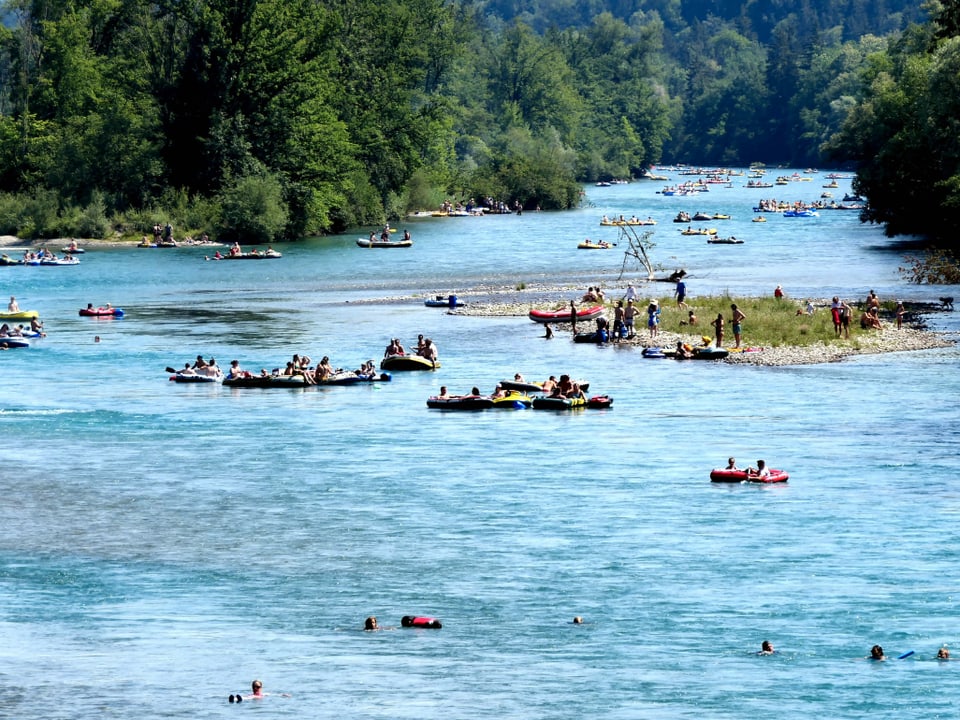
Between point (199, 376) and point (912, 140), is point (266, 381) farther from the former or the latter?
point (912, 140)

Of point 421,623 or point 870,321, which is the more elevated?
point 870,321

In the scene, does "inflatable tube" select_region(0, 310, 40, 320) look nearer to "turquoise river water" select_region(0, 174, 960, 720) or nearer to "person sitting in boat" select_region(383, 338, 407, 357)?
"turquoise river water" select_region(0, 174, 960, 720)

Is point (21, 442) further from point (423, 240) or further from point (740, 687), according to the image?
point (423, 240)

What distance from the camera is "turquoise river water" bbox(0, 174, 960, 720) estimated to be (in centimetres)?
3900

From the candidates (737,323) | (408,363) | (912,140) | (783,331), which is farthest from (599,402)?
(912,140)

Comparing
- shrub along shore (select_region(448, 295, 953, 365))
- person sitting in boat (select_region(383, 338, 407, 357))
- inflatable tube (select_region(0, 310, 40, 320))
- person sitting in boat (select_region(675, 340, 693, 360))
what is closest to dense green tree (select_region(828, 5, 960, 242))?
shrub along shore (select_region(448, 295, 953, 365))

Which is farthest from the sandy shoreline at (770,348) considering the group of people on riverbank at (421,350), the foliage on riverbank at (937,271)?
the group of people on riverbank at (421,350)

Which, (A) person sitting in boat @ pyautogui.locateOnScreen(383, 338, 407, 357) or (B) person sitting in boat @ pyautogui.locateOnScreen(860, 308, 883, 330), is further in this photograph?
(B) person sitting in boat @ pyautogui.locateOnScreen(860, 308, 883, 330)

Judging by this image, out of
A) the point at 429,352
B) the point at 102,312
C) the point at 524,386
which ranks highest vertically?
the point at 102,312

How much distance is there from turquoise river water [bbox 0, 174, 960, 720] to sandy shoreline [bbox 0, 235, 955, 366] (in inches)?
91.0

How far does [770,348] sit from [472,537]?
37858mm

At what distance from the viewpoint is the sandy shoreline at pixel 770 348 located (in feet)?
273

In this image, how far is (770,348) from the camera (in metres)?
85.1

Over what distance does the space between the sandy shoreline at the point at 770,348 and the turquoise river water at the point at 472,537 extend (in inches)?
91.0
